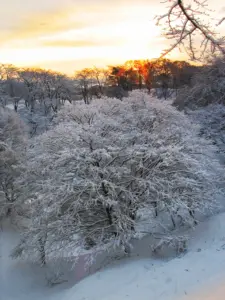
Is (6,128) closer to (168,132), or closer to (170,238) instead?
(168,132)

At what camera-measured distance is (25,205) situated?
1973 centimetres

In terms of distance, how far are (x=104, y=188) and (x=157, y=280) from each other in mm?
4990

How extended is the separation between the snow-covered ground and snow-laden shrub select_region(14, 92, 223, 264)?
4.08 ft

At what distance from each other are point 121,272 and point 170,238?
2.89 m

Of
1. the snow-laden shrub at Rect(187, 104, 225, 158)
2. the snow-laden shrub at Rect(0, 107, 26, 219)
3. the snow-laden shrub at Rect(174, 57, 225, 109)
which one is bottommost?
the snow-laden shrub at Rect(0, 107, 26, 219)

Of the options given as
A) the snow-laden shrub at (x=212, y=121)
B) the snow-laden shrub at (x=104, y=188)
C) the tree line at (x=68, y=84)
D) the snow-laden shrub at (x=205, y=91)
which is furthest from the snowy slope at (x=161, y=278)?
the tree line at (x=68, y=84)

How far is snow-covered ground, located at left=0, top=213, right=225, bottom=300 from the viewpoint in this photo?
8406 mm

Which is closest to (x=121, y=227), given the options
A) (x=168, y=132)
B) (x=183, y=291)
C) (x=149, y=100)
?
(x=183, y=291)

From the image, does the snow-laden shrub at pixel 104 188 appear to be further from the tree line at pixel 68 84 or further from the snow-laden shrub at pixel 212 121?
the tree line at pixel 68 84

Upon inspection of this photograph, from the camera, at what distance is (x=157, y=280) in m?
9.55

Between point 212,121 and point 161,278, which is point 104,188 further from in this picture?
point 212,121

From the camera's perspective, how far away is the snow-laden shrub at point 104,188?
13.6 m

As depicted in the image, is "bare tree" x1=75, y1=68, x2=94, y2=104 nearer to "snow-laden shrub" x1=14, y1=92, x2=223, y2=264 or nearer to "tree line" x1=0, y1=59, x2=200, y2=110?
"tree line" x1=0, y1=59, x2=200, y2=110

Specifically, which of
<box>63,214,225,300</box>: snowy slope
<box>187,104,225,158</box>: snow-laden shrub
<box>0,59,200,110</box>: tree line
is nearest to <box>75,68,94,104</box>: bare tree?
<box>0,59,200,110</box>: tree line
